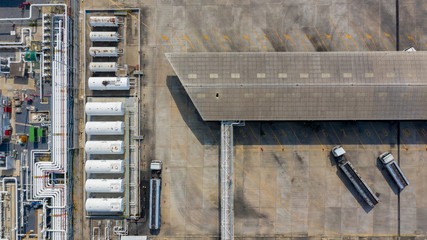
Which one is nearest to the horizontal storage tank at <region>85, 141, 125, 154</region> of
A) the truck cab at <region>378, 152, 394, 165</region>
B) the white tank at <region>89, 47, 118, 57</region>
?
the white tank at <region>89, 47, 118, 57</region>

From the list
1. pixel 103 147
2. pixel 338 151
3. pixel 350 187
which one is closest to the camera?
pixel 103 147

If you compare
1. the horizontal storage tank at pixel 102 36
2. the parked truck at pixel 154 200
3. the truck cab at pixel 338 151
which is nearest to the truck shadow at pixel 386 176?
the truck cab at pixel 338 151

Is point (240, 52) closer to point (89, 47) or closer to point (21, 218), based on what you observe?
point (89, 47)

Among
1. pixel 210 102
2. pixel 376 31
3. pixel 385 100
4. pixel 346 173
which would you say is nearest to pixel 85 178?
pixel 210 102

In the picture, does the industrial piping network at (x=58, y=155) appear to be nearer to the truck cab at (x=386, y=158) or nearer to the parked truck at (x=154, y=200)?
the parked truck at (x=154, y=200)

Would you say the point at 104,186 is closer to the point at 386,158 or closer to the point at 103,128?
the point at 103,128

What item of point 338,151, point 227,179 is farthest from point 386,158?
point 227,179
